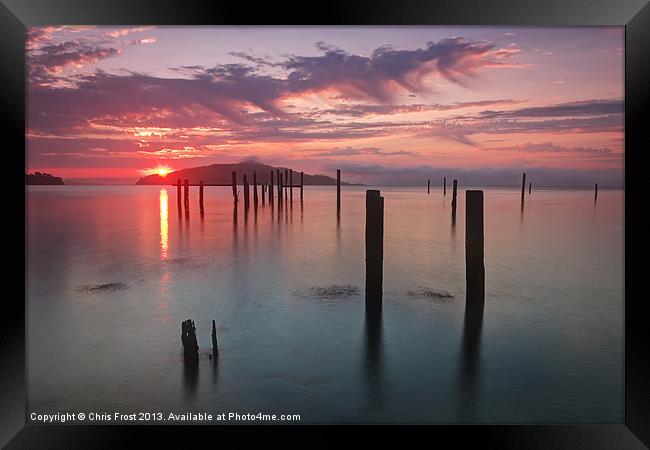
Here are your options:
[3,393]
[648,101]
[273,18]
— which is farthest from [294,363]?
[648,101]

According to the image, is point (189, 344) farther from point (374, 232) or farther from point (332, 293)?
point (332, 293)

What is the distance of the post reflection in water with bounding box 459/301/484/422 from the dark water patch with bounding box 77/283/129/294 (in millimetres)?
7613

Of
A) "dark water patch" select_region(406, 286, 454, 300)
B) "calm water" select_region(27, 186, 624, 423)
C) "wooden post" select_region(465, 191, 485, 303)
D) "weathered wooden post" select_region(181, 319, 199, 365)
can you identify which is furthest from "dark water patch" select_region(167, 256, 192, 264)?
"wooden post" select_region(465, 191, 485, 303)

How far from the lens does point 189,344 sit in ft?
20.2

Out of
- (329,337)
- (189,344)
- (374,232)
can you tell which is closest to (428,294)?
(374,232)

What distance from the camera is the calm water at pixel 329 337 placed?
543 cm

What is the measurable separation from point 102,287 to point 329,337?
640 centimetres

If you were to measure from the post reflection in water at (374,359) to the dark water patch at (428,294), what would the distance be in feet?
6.26

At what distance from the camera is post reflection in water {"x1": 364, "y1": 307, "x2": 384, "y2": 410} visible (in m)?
5.49

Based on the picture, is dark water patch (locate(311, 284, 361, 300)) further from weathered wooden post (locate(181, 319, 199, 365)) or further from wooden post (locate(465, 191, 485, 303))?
weathered wooden post (locate(181, 319, 199, 365))

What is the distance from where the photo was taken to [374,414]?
520 centimetres

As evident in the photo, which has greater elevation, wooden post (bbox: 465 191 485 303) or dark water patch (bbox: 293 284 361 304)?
wooden post (bbox: 465 191 485 303)

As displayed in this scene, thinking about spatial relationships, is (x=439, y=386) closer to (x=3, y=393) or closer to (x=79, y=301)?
(x=3, y=393)

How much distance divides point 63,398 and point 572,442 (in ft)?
17.3
